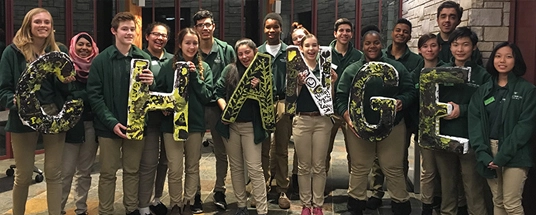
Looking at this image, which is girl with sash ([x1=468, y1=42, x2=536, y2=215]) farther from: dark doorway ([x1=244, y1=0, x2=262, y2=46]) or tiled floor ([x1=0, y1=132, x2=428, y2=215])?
dark doorway ([x1=244, y1=0, x2=262, y2=46])

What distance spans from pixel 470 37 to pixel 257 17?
16.1 feet

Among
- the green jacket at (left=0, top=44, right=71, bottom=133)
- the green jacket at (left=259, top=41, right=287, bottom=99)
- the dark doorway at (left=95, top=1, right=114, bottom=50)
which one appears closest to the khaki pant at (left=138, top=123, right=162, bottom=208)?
the green jacket at (left=0, top=44, right=71, bottom=133)

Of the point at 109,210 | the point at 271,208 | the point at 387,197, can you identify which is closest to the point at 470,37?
the point at 387,197

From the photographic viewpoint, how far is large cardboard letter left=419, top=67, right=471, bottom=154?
3164mm

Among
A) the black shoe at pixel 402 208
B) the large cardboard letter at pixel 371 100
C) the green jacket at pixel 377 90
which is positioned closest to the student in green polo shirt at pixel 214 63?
the green jacket at pixel 377 90

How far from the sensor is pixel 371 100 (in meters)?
3.38

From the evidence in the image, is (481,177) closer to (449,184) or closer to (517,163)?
(449,184)

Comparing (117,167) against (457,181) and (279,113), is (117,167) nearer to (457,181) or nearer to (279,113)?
(279,113)

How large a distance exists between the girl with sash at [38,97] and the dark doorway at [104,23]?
3473 mm

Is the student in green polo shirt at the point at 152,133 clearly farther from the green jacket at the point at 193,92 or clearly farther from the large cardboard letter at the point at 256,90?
the large cardboard letter at the point at 256,90

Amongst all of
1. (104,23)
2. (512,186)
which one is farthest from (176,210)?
(104,23)

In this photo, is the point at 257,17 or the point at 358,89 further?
the point at 257,17

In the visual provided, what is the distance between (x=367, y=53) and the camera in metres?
3.52

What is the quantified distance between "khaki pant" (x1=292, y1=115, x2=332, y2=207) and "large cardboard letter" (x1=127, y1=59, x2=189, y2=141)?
2.77 feet
